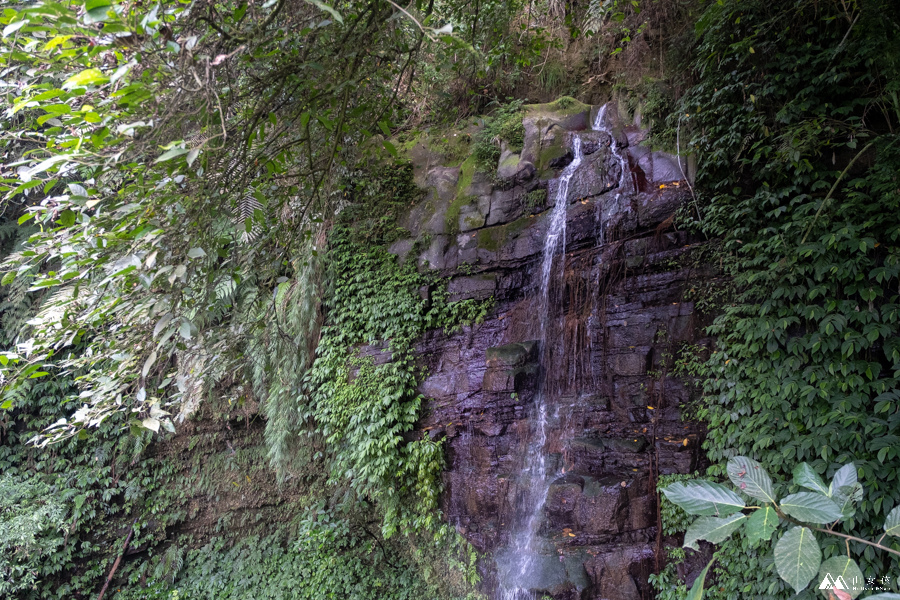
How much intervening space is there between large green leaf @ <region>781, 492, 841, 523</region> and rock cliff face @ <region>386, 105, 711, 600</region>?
403 centimetres

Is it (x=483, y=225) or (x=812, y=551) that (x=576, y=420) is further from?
(x=812, y=551)

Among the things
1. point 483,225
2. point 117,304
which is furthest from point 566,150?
point 117,304

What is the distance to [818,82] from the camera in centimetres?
447

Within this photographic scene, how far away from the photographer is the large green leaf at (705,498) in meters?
1.11

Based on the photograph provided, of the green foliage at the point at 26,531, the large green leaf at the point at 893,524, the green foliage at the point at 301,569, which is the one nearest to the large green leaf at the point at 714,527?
the large green leaf at the point at 893,524

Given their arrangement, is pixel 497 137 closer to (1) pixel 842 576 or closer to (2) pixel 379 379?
(2) pixel 379 379

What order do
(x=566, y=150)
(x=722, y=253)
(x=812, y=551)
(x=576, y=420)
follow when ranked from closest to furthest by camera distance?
(x=812, y=551)
(x=722, y=253)
(x=576, y=420)
(x=566, y=150)

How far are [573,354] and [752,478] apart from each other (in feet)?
14.9

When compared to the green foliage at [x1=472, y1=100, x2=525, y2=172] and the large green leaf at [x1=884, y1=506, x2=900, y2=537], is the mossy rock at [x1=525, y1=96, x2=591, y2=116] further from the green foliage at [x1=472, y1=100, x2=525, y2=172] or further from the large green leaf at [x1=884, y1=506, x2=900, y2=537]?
the large green leaf at [x1=884, y1=506, x2=900, y2=537]

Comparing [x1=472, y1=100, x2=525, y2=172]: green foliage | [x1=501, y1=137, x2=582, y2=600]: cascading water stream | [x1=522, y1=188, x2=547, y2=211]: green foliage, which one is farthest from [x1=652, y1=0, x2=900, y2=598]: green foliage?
[x1=472, y1=100, x2=525, y2=172]: green foliage

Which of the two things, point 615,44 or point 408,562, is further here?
point 615,44

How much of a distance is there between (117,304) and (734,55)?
5.96 metres

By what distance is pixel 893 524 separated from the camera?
3.20ft

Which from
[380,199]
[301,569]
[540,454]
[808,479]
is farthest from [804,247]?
[301,569]
